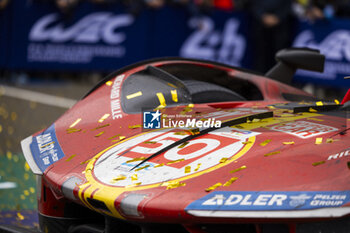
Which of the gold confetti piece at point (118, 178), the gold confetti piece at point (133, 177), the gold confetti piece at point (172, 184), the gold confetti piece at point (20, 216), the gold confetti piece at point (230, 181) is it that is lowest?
the gold confetti piece at point (20, 216)

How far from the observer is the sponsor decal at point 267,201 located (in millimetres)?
2293

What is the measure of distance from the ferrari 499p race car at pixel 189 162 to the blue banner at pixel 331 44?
6.82m

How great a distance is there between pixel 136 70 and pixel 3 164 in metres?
2.24

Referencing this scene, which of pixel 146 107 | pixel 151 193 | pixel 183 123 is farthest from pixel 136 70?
pixel 151 193

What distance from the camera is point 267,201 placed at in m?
2.30

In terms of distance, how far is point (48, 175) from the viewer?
2.85 m

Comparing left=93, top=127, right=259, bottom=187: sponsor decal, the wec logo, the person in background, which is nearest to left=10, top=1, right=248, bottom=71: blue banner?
the wec logo

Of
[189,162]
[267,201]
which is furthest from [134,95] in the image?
[267,201]

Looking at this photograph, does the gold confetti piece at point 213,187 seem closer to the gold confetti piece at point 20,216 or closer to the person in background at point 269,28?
the gold confetti piece at point 20,216

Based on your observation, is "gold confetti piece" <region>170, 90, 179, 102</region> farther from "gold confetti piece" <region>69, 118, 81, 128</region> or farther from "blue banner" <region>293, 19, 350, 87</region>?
"blue banner" <region>293, 19, 350, 87</region>

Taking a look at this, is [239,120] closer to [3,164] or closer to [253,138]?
[253,138]

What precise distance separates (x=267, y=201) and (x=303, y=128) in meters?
0.63

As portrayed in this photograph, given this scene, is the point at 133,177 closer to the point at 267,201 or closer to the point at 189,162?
the point at 189,162

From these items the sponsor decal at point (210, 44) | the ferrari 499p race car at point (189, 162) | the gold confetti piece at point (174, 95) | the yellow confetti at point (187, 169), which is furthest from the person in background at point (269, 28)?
the yellow confetti at point (187, 169)
